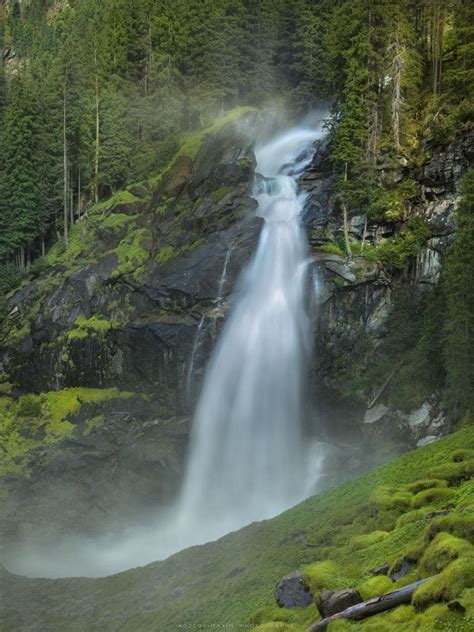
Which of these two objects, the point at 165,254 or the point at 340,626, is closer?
the point at 340,626

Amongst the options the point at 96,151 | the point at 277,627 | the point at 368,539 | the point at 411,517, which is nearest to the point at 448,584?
the point at 277,627

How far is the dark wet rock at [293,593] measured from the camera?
1091 cm

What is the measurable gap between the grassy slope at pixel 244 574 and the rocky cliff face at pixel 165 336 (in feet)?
24.9

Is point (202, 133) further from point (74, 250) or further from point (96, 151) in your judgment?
point (74, 250)

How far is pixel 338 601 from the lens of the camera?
9.04 meters

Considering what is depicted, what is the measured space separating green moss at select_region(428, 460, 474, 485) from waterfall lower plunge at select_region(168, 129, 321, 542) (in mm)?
11352

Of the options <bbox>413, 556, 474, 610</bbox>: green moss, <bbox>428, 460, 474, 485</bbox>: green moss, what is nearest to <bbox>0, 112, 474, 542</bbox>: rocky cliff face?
<bbox>428, 460, 474, 485</bbox>: green moss

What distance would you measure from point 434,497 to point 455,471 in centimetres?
117

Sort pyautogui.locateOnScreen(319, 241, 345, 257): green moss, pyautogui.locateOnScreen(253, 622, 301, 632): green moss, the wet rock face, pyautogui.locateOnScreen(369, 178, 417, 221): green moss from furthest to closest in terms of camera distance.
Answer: pyautogui.locateOnScreen(319, 241, 345, 257): green moss → pyautogui.locateOnScreen(369, 178, 417, 221): green moss → the wet rock face → pyautogui.locateOnScreen(253, 622, 301, 632): green moss

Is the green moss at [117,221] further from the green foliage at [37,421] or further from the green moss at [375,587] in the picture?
the green moss at [375,587]

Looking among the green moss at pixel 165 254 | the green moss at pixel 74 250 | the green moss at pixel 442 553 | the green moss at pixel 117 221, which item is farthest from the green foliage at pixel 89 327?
the green moss at pixel 442 553

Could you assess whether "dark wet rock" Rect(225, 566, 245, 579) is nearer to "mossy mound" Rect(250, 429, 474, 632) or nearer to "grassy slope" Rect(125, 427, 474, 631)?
"grassy slope" Rect(125, 427, 474, 631)

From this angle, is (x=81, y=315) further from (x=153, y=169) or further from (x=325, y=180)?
(x=325, y=180)

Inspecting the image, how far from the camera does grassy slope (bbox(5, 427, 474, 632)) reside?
11758 millimetres
